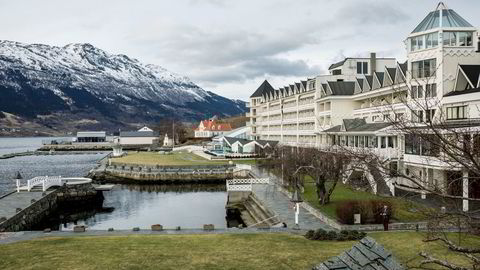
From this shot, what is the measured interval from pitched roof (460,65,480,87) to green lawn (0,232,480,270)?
18.6 metres

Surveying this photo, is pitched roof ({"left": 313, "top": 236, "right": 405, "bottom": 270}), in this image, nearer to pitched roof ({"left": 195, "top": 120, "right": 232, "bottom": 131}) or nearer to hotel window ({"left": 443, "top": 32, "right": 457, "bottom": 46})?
hotel window ({"left": 443, "top": 32, "right": 457, "bottom": 46})

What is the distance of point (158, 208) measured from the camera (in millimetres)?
48688

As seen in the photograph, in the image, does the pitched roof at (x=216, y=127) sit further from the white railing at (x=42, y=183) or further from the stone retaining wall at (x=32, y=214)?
the stone retaining wall at (x=32, y=214)

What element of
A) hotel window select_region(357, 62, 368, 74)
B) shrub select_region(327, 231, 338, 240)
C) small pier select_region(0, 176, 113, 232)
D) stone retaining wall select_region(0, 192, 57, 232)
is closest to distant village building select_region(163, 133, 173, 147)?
hotel window select_region(357, 62, 368, 74)

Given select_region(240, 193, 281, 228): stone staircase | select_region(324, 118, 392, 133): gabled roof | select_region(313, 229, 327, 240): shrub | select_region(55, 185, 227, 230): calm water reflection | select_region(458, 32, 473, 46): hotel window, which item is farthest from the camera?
select_region(324, 118, 392, 133): gabled roof

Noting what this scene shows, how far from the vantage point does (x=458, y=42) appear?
133 feet

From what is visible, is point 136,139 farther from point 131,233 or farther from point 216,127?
point 131,233

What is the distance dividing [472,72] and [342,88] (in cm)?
3161

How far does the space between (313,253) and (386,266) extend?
13985mm

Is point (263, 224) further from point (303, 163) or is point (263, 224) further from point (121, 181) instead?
point (121, 181)

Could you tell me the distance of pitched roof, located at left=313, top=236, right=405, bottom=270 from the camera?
7.32 meters

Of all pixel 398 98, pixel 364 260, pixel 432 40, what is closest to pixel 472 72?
pixel 432 40

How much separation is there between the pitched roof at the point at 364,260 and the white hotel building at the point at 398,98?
1.99 meters

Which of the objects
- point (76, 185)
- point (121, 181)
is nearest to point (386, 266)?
point (76, 185)
